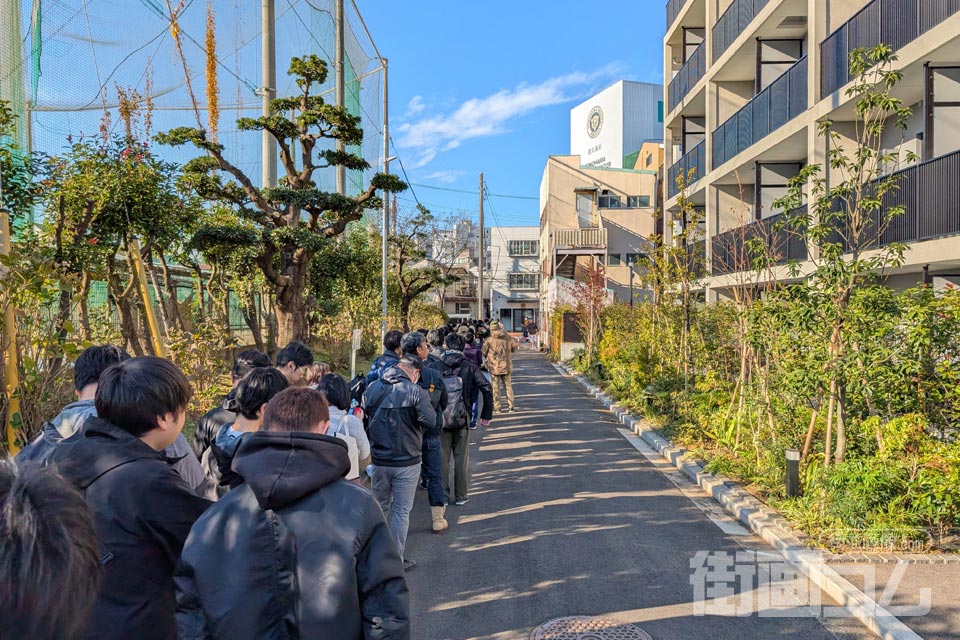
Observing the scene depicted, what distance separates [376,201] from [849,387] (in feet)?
25.2

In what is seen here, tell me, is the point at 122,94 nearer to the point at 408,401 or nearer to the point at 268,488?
the point at 408,401

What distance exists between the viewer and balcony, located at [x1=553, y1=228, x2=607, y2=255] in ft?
111

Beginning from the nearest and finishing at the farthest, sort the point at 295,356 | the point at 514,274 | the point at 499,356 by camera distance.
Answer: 1. the point at 295,356
2. the point at 499,356
3. the point at 514,274

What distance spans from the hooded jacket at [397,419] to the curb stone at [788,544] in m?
3.16

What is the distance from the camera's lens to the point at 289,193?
9.30 m

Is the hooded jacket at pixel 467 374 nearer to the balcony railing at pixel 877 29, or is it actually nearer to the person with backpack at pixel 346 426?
the person with backpack at pixel 346 426

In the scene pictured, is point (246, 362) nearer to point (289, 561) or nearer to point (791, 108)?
point (289, 561)

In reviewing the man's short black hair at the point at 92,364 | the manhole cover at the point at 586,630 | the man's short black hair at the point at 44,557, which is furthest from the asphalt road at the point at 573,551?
the man's short black hair at the point at 44,557

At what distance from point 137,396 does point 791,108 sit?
14.8m

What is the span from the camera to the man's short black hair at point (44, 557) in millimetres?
1133

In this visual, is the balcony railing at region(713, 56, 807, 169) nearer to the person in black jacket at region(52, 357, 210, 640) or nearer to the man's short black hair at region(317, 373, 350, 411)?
the man's short black hair at region(317, 373, 350, 411)

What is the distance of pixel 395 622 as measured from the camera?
201 centimetres

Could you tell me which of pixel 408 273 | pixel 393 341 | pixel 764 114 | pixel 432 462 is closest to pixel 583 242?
pixel 408 273

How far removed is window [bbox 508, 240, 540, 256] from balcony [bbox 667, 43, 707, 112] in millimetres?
37186
